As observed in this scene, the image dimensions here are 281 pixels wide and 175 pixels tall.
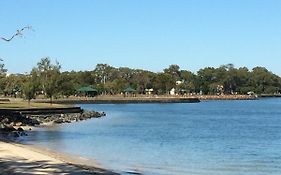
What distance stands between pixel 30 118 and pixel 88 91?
111544 millimetres

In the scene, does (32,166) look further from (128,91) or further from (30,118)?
(128,91)

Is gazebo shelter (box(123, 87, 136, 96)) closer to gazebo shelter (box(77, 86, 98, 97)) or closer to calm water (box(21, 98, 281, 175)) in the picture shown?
gazebo shelter (box(77, 86, 98, 97))

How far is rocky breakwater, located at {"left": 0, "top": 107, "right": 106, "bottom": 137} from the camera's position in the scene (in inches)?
1783

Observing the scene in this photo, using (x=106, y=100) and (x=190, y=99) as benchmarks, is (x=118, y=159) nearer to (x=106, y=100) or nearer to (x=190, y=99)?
(x=106, y=100)

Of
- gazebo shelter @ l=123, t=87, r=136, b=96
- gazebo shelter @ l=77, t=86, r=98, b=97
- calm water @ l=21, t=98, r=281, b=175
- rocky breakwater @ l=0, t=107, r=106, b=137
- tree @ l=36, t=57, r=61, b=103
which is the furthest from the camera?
gazebo shelter @ l=123, t=87, r=136, b=96

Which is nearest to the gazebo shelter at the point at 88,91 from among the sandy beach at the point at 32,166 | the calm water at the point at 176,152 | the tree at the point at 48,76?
the tree at the point at 48,76

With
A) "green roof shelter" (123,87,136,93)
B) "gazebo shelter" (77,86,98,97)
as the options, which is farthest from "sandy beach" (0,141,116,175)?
"green roof shelter" (123,87,136,93)

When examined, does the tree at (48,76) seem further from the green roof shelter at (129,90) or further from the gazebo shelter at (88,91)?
the green roof shelter at (129,90)

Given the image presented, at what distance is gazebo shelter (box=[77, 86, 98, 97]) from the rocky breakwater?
86961 millimetres

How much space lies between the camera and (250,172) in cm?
2480

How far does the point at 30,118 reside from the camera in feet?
193

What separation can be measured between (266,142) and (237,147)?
5.10 meters

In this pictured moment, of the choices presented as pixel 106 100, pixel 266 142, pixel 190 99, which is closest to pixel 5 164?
pixel 266 142

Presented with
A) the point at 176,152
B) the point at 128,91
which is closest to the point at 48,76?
the point at 128,91
